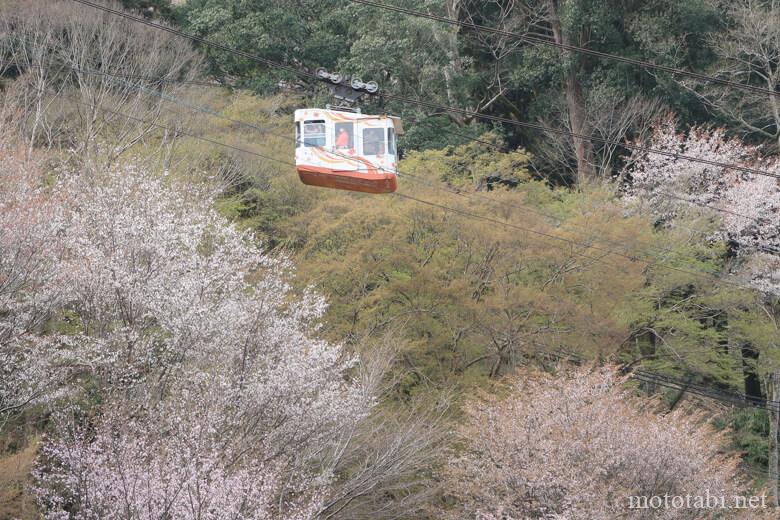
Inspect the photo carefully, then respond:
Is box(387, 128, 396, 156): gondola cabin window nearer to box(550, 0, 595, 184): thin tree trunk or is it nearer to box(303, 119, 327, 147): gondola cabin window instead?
box(303, 119, 327, 147): gondola cabin window

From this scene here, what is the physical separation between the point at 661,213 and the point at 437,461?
13661 millimetres

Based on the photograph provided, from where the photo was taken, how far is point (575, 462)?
57.5 ft

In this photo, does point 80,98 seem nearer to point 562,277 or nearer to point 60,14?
point 60,14

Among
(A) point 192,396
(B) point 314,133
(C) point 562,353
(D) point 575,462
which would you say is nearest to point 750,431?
(C) point 562,353

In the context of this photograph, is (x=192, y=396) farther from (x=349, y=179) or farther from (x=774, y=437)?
(x=774, y=437)

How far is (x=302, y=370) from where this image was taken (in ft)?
55.1

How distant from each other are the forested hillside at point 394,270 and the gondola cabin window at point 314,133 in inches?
66.2

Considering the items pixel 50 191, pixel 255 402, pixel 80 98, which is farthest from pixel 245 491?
pixel 80 98

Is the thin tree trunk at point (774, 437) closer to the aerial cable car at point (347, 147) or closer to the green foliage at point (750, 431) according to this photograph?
the green foliage at point (750, 431)

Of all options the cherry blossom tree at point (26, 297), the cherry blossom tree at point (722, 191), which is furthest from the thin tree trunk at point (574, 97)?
the cherry blossom tree at point (26, 297)

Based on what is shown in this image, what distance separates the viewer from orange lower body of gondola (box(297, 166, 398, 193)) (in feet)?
52.2

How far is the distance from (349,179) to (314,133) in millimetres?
863

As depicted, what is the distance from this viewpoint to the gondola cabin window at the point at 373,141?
15.9m

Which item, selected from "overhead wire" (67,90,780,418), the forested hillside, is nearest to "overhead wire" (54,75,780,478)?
"overhead wire" (67,90,780,418)
